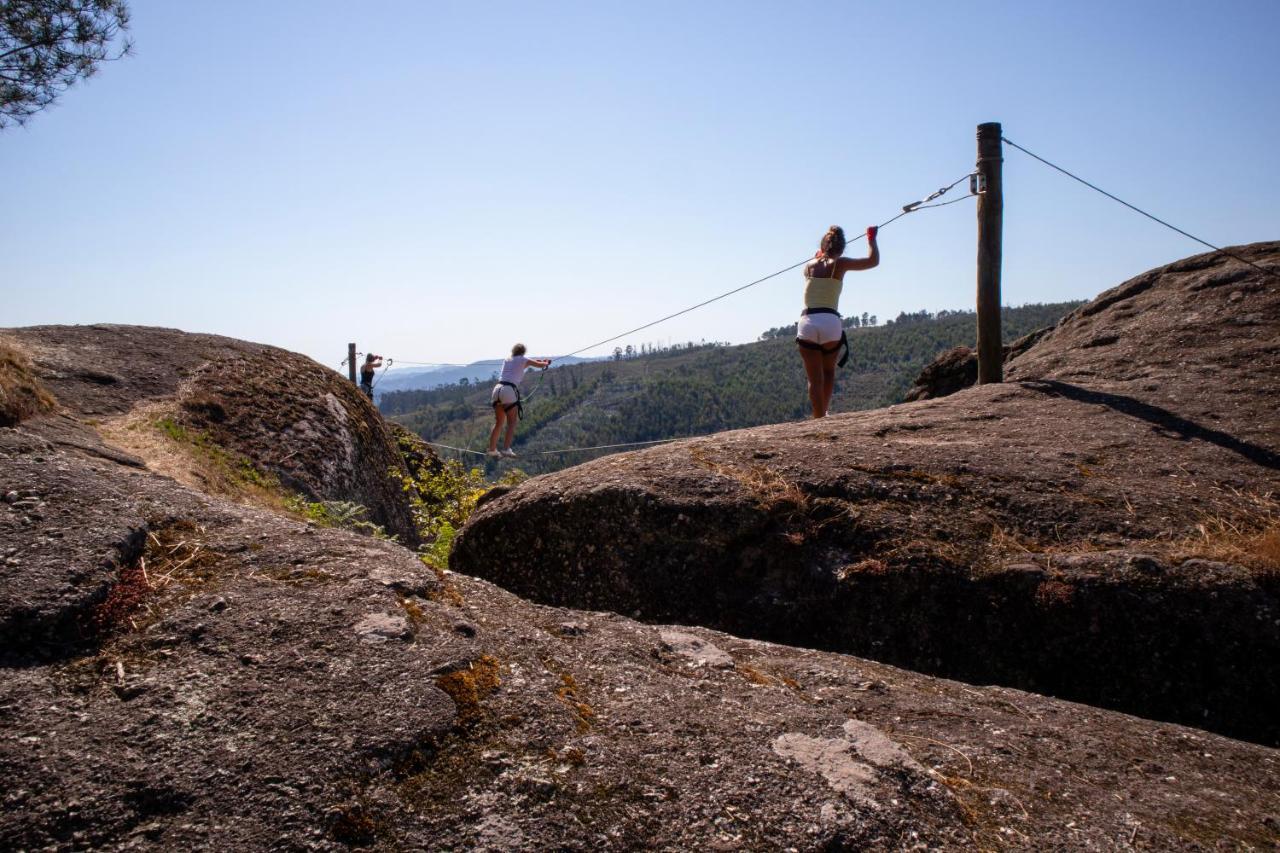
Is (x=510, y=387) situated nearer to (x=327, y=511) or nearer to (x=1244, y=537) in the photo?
(x=327, y=511)

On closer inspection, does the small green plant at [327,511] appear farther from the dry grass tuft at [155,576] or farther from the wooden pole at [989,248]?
the wooden pole at [989,248]

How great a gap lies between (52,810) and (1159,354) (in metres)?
7.53

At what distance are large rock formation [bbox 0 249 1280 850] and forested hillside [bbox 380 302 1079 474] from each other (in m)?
83.9

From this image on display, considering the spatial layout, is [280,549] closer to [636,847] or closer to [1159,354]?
[636,847]

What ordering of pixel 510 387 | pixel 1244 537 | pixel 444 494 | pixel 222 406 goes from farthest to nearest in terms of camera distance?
pixel 510 387 → pixel 444 494 → pixel 222 406 → pixel 1244 537

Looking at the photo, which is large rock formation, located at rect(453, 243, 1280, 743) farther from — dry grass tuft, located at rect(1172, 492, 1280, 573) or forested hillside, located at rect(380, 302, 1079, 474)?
forested hillside, located at rect(380, 302, 1079, 474)

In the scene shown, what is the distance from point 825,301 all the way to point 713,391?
127m

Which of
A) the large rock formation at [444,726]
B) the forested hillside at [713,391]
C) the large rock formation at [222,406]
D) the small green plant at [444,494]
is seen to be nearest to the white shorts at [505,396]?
the small green plant at [444,494]

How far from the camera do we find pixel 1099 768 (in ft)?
8.31

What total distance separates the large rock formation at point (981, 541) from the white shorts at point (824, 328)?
6.31 feet

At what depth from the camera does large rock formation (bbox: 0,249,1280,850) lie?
6.56 ft

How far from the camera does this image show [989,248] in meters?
8.02

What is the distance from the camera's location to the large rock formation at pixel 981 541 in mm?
3625

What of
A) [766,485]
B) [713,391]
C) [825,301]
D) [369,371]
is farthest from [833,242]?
[713,391]
